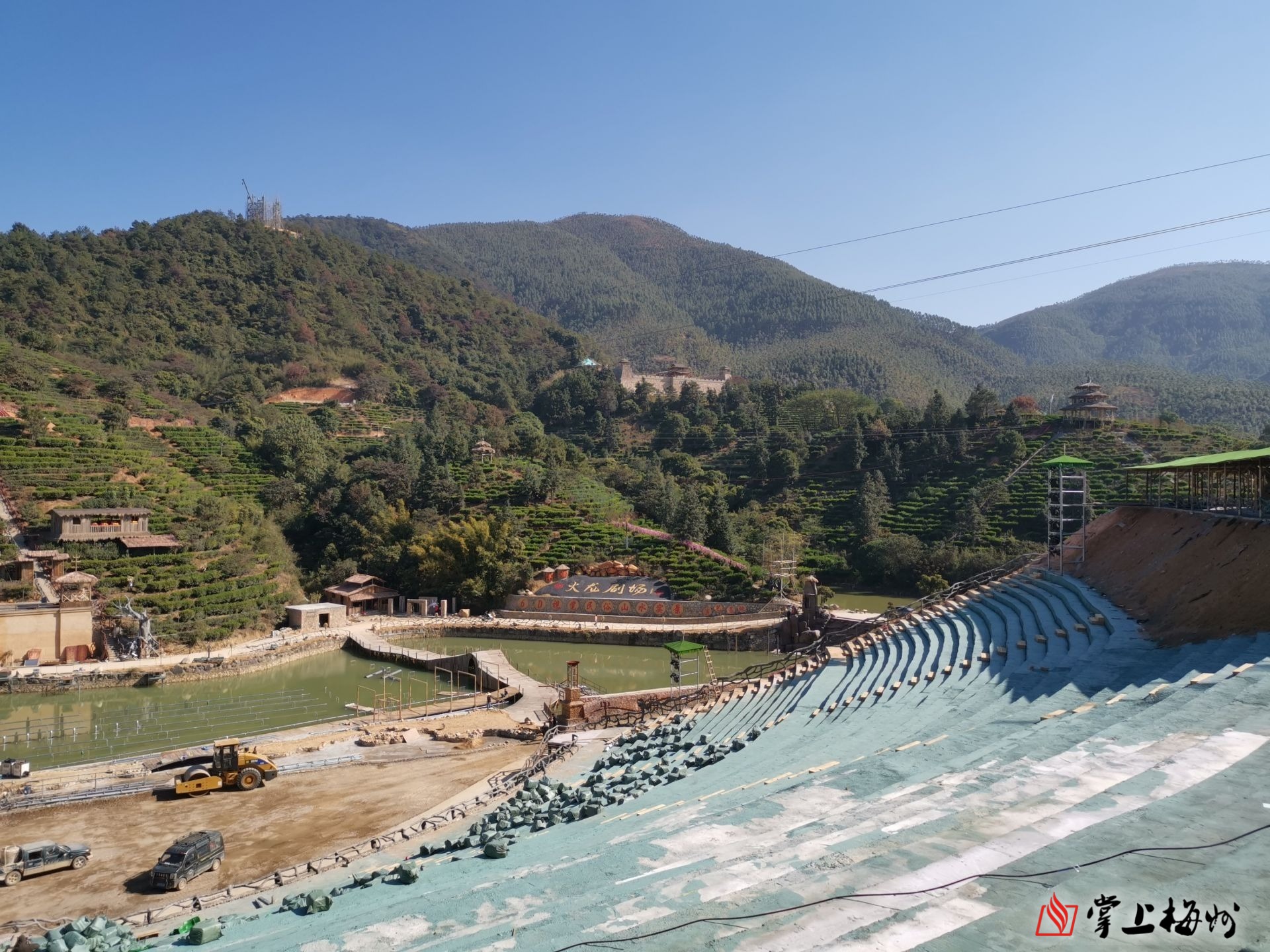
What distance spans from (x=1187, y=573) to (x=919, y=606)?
6.93m

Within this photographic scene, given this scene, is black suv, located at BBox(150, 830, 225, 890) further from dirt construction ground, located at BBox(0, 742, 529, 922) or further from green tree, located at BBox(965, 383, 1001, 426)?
green tree, located at BBox(965, 383, 1001, 426)

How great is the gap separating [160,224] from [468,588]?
62.2 m

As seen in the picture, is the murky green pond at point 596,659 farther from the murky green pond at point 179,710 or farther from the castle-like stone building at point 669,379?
the castle-like stone building at point 669,379

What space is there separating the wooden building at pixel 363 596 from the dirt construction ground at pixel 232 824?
1833 cm

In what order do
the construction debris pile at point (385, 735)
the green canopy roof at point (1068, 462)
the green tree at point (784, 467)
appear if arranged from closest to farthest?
the construction debris pile at point (385, 735) < the green canopy roof at point (1068, 462) < the green tree at point (784, 467)

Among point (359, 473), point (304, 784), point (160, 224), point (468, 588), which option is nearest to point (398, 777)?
point (304, 784)

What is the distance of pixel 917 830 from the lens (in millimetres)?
5891

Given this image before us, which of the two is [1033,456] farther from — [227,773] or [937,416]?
[227,773]

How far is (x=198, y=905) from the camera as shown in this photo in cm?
900

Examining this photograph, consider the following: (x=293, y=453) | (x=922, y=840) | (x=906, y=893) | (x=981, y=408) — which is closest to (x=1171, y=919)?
(x=906, y=893)

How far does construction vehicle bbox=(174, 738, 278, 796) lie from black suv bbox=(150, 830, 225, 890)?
9.45 feet

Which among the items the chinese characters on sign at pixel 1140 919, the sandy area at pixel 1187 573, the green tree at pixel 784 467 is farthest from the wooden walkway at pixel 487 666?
the green tree at pixel 784 467

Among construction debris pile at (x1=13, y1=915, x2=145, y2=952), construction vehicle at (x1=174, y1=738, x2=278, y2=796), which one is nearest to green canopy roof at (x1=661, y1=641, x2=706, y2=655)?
construction vehicle at (x1=174, y1=738, x2=278, y2=796)

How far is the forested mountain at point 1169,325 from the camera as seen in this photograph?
5648 inches
